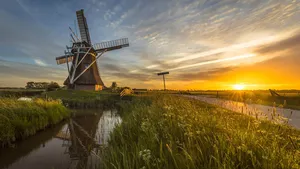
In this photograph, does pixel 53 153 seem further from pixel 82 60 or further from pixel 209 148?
pixel 82 60

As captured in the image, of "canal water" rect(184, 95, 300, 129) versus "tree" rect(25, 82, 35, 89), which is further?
"tree" rect(25, 82, 35, 89)

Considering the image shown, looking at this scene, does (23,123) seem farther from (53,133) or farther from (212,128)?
(212,128)

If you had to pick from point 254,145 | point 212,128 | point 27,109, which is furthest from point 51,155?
point 254,145

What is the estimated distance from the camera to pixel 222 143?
2.83 meters

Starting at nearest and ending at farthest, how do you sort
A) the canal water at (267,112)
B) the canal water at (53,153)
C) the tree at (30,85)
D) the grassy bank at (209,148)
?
1. the grassy bank at (209,148)
2. the canal water at (267,112)
3. the canal water at (53,153)
4. the tree at (30,85)

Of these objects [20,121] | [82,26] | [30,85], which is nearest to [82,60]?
[82,26]

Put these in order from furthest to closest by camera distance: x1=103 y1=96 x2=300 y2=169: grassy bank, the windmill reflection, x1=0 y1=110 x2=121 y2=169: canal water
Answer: x1=0 y1=110 x2=121 y2=169: canal water
the windmill reflection
x1=103 y1=96 x2=300 y2=169: grassy bank

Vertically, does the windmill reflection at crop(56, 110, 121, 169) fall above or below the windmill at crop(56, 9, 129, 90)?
below

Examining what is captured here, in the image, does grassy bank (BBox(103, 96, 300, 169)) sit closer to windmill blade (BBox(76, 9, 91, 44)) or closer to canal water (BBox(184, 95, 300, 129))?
canal water (BBox(184, 95, 300, 129))

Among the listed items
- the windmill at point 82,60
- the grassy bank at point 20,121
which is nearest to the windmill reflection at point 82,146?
the grassy bank at point 20,121

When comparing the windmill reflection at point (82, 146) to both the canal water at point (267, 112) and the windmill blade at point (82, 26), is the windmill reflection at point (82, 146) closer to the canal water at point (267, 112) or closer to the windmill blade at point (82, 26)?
the canal water at point (267, 112)

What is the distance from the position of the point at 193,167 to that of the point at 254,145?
118 centimetres

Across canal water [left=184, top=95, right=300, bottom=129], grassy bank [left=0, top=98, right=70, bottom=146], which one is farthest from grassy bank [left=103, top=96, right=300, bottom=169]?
grassy bank [left=0, top=98, right=70, bottom=146]

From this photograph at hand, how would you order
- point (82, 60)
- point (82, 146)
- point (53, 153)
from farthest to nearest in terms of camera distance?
point (82, 60), point (82, 146), point (53, 153)
